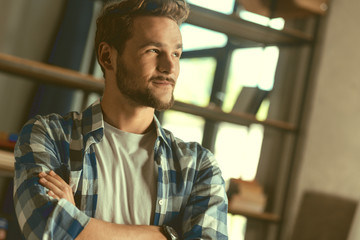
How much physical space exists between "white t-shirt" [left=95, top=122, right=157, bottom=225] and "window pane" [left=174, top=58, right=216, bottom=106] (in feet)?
5.61

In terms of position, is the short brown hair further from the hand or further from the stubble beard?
the hand

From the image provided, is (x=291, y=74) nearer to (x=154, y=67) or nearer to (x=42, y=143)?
(x=154, y=67)

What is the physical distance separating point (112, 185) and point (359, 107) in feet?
8.22

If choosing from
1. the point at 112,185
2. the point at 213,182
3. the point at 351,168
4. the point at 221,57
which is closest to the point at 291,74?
→ the point at 221,57

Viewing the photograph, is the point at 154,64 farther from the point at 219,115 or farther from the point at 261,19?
the point at 261,19

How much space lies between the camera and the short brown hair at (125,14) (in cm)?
145

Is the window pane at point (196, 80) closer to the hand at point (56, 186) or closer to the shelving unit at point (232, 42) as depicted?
the shelving unit at point (232, 42)

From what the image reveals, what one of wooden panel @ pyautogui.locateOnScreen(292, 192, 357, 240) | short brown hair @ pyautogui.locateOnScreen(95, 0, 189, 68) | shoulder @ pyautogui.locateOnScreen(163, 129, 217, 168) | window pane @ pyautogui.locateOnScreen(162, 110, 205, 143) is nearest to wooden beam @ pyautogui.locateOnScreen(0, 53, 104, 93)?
window pane @ pyautogui.locateOnScreen(162, 110, 205, 143)

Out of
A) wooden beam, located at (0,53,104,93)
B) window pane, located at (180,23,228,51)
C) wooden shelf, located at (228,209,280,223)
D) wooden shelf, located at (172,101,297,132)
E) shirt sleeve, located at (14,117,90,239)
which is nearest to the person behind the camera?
shirt sleeve, located at (14,117,90,239)

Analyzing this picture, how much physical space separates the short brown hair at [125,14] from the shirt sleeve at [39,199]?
335 mm

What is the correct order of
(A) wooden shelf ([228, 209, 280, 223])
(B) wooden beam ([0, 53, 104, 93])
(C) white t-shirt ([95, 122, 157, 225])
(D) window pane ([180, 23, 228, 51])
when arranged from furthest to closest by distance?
(D) window pane ([180, 23, 228, 51]) < (A) wooden shelf ([228, 209, 280, 223]) < (B) wooden beam ([0, 53, 104, 93]) < (C) white t-shirt ([95, 122, 157, 225])

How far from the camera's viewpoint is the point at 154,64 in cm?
143

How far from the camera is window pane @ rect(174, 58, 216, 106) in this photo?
126 inches

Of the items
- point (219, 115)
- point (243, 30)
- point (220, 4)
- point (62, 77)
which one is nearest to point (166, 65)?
point (62, 77)
